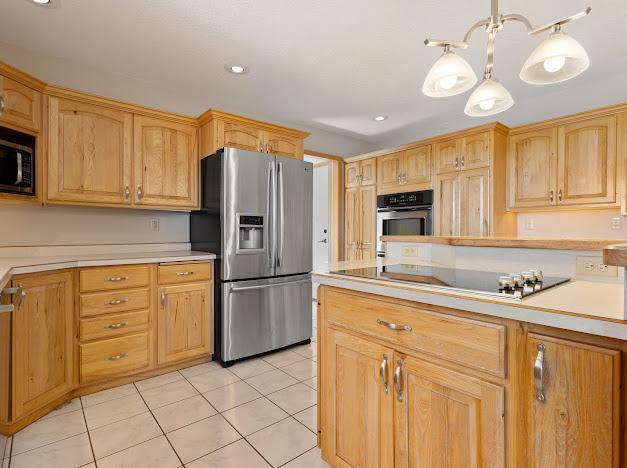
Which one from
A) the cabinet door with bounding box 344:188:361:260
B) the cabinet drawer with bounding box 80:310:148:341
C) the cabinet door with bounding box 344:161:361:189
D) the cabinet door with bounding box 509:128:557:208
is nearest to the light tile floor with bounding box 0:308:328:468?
the cabinet drawer with bounding box 80:310:148:341

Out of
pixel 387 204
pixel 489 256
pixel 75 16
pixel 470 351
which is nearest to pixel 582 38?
pixel 489 256

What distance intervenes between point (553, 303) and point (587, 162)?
262cm

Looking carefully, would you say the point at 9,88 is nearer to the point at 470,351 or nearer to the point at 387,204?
the point at 470,351

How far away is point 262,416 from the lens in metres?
1.91

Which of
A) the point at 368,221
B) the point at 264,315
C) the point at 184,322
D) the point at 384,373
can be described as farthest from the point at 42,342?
the point at 368,221

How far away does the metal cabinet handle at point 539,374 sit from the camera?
0.78 metres

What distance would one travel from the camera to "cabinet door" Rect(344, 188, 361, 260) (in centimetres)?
429

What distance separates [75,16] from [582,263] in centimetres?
301

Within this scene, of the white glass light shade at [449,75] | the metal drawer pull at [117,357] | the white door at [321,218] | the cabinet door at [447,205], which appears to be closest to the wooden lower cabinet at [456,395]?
the white glass light shade at [449,75]

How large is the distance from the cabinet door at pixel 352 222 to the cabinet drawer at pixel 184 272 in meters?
2.16

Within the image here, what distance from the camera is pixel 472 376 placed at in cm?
92

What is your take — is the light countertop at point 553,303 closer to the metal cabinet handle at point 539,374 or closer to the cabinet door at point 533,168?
the metal cabinet handle at point 539,374

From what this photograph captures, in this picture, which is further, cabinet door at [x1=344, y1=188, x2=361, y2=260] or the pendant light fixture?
cabinet door at [x1=344, y1=188, x2=361, y2=260]

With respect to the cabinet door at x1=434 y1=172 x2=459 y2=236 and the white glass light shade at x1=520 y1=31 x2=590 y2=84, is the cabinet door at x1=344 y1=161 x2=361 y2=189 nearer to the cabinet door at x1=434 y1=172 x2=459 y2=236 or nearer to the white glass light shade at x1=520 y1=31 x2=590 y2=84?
the cabinet door at x1=434 y1=172 x2=459 y2=236
